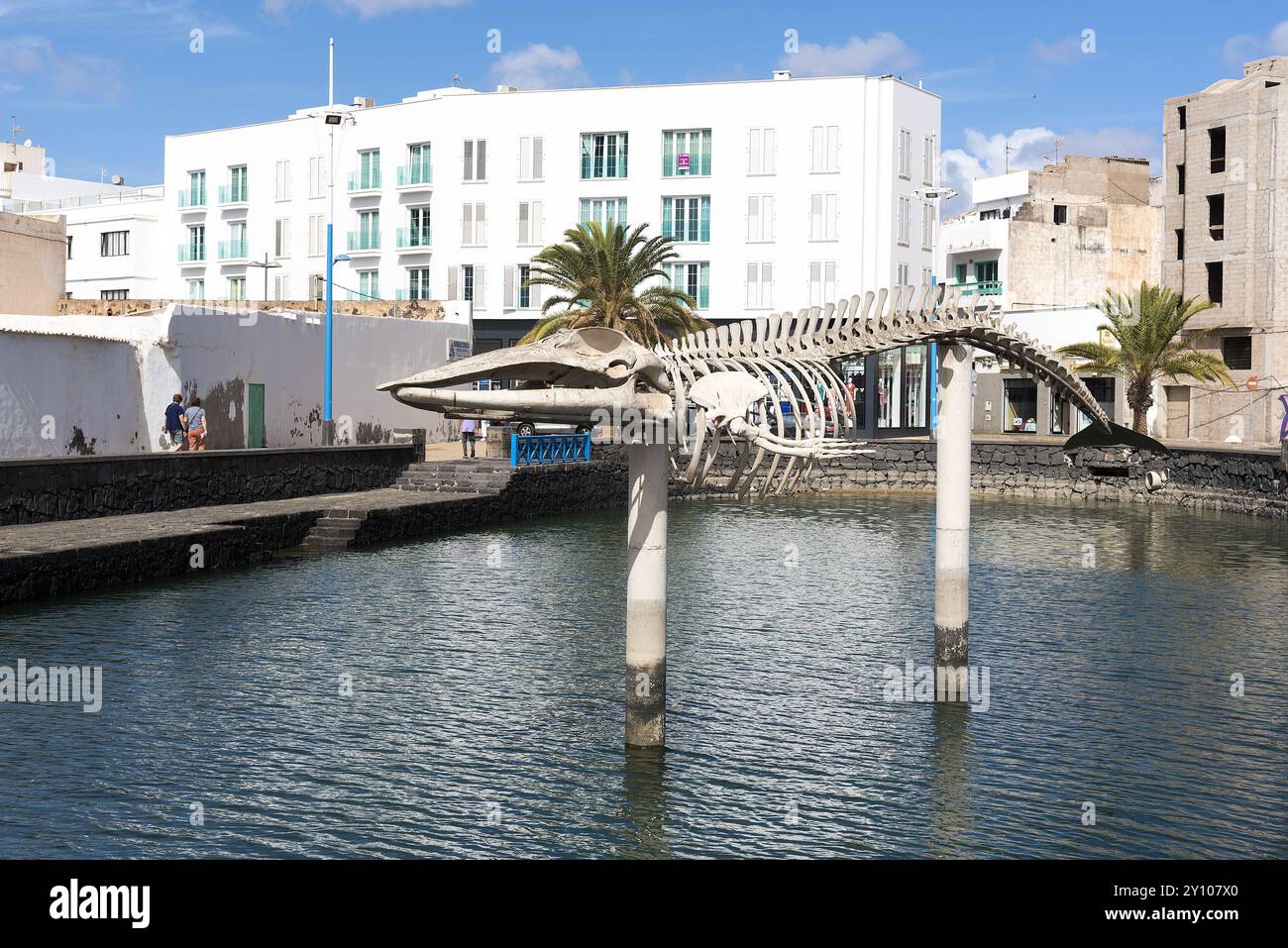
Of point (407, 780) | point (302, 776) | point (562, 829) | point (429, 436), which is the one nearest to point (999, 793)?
point (562, 829)

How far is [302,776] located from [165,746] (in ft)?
6.10

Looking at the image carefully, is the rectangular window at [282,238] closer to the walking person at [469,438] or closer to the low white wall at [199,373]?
the low white wall at [199,373]

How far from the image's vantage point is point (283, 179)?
6906cm

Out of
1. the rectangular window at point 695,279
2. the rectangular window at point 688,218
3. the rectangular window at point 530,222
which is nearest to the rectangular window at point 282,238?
the rectangular window at point 530,222

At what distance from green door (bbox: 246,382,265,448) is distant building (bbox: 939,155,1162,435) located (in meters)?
40.1

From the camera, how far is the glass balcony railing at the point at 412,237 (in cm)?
6606

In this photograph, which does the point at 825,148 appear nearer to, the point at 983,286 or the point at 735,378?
the point at 983,286

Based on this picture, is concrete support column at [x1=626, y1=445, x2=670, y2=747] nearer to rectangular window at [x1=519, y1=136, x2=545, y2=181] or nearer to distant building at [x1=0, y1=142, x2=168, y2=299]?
rectangular window at [x1=519, y1=136, x2=545, y2=181]

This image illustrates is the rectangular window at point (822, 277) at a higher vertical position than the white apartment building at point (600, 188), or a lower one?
lower

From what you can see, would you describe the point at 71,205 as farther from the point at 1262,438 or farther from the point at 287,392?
the point at 1262,438

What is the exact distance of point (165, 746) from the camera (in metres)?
14.3

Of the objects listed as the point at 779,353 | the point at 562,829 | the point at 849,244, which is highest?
the point at 849,244

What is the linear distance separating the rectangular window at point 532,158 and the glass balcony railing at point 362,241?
8444 millimetres

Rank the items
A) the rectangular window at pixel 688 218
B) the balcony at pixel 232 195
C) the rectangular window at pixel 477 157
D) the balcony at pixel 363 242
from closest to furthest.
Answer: the rectangular window at pixel 688 218, the rectangular window at pixel 477 157, the balcony at pixel 363 242, the balcony at pixel 232 195
